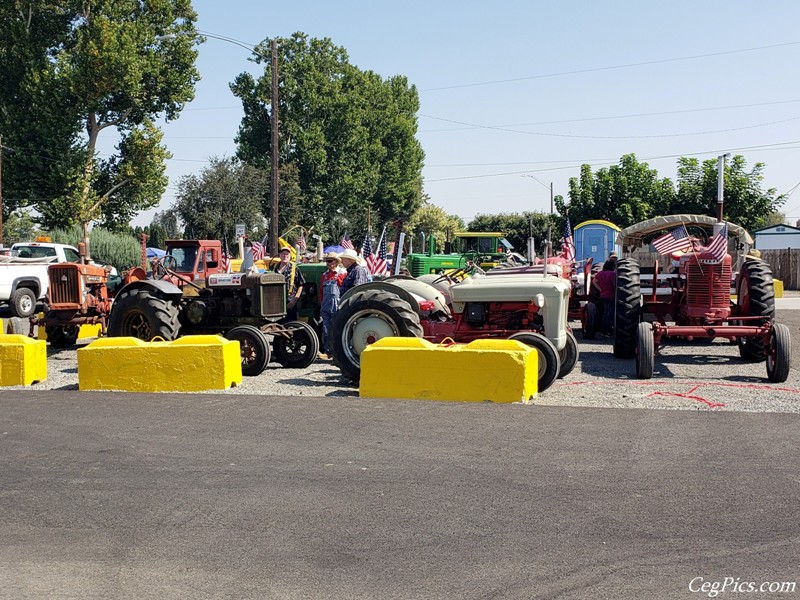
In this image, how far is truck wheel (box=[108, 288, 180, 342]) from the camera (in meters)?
13.6

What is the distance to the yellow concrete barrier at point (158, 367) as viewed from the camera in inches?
440

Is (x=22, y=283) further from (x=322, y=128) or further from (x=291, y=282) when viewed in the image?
(x=322, y=128)

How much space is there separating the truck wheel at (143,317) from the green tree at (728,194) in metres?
33.3

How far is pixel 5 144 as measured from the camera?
130ft

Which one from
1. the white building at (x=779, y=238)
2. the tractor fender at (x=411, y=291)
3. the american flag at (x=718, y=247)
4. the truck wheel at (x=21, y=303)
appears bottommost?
the truck wheel at (x=21, y=303)

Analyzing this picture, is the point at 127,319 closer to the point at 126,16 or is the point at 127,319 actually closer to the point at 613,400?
the point at 613,400

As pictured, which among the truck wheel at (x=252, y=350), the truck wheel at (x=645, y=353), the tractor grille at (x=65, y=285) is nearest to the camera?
the truck wheel at (x=645, y=353)

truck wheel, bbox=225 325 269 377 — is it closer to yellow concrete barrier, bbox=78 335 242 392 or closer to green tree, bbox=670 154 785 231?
yellow concrete barrier, bbox=78 335 242 392

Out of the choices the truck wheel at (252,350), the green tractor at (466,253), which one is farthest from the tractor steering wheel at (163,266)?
the green tractor at (466,253)

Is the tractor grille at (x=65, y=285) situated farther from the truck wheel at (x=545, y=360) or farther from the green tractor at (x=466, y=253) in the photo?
the green tractor at (x=466, y=253)

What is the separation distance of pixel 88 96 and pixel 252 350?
29690 millimetres

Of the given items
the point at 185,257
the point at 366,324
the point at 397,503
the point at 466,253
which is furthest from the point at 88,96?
the point at 397,503

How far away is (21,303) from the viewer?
Result: 22.6m

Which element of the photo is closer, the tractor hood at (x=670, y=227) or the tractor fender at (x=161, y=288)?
the tractor fender at (x=161, y=288)
